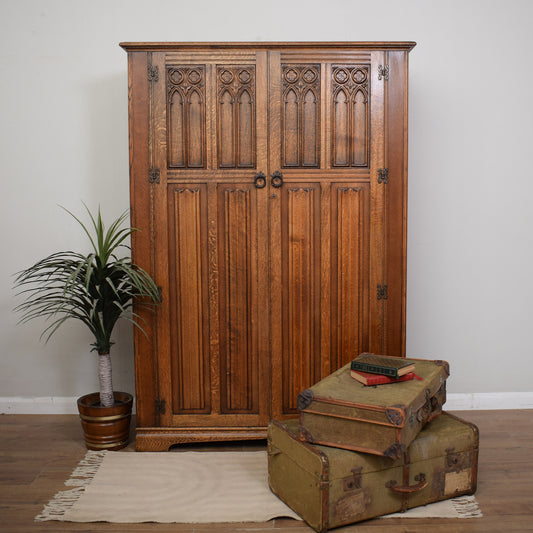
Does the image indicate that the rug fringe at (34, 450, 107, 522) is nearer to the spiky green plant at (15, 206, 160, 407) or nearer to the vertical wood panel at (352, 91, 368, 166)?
the spiky green plant at (15, 206, 160, 407)

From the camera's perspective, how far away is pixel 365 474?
2.10 metres

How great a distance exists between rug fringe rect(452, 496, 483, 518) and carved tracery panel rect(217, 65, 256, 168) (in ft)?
5.95

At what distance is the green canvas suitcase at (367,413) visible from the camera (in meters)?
2.04

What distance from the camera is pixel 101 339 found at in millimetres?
2832

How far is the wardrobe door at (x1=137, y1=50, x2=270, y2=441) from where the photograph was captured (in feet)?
8.84

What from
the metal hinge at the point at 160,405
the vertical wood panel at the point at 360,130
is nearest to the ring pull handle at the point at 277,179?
the vertical wood panel at the point at 360,130

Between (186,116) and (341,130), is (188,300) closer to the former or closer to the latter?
(186,116)

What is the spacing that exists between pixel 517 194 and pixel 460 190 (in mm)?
370

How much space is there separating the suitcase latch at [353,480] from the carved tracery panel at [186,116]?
1.60 m

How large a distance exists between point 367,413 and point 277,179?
1247 mm

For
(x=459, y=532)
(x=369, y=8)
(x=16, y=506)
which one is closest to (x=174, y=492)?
(x=16, y=506)

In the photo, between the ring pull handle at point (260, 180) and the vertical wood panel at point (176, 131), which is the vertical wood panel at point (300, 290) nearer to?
the ring pull handle at point (260, 180)

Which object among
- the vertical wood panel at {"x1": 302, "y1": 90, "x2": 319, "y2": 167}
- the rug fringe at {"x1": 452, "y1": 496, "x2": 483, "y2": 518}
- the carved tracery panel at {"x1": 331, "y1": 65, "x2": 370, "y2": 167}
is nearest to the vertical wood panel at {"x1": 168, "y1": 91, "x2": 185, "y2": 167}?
the vertical wood panel at {"x1": 302, "y1": 90, "x2": 319, "y2": 167}

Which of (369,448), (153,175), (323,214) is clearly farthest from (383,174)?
(369,448)
